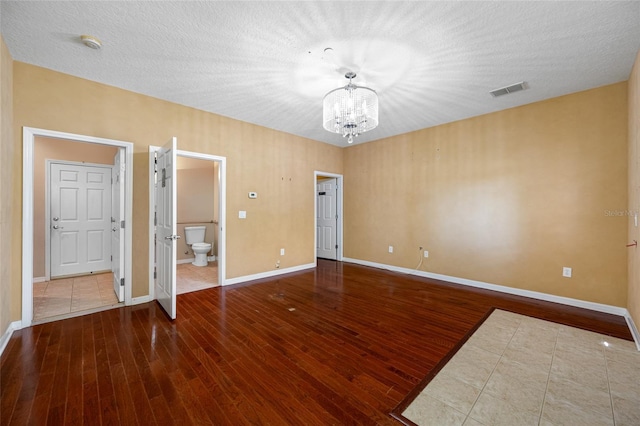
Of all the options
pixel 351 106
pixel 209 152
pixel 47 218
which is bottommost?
pixel 47 218

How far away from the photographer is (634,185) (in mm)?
2689

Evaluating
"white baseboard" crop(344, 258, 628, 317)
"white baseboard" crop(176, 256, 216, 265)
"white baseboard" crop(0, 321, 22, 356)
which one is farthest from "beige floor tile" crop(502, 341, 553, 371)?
Answer: "white baseboard" crop(176, 256, 216, 265)

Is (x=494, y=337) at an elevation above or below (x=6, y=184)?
below

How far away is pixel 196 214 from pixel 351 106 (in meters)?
5.00

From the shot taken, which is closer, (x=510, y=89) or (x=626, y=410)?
(x=626, y=410)

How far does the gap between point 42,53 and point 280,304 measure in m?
3.60

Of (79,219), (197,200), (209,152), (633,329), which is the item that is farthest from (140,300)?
(633,329)

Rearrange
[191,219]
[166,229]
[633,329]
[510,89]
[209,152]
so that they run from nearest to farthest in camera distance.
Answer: [633,329], [166,229], [510,89], [209,152], [191,219]

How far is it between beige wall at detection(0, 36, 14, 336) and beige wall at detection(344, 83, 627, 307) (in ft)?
17.0

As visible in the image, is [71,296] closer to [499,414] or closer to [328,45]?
[328,45]

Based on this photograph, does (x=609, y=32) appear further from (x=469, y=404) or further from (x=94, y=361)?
(x=94, y=361)

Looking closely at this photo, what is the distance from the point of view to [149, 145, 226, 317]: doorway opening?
11.3ft

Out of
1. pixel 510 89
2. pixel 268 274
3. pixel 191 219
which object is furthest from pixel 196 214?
pixel 510 89

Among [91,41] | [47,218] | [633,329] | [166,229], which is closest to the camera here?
[91,41]
